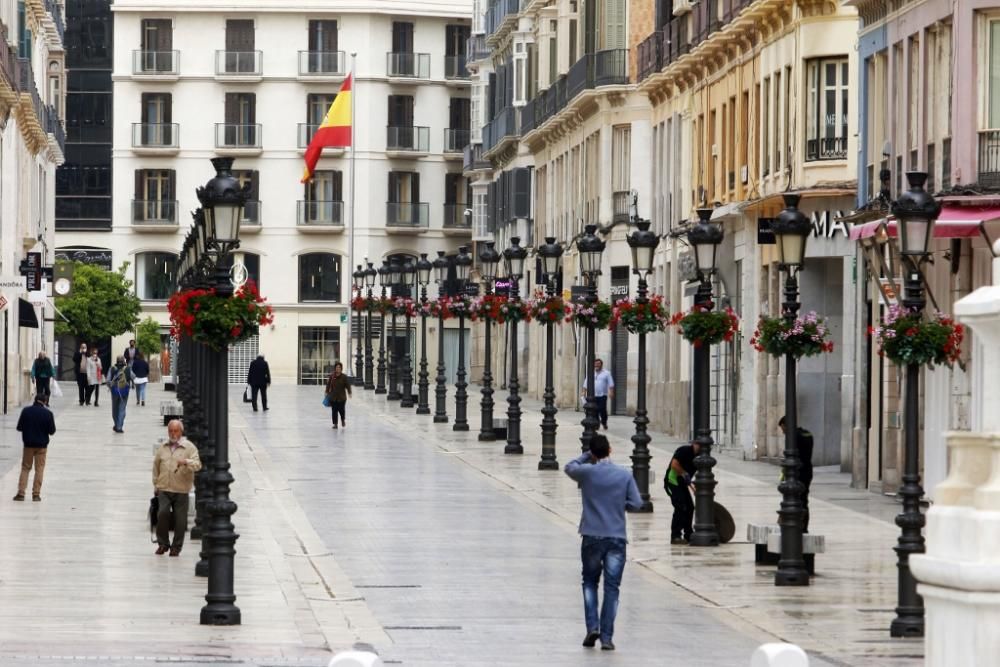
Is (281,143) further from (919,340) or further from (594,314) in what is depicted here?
(919,340)

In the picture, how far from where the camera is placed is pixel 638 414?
33.1 meters

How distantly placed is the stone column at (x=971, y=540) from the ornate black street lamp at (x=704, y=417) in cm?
1731

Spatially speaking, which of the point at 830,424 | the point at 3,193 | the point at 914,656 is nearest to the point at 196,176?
the point at 3,193

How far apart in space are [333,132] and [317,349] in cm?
1688

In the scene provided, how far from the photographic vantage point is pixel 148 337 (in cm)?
9300

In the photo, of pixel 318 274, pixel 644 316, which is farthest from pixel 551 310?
pixel 318 274

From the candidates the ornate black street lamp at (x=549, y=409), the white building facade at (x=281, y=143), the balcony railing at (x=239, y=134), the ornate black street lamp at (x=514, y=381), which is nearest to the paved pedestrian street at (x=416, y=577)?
the ornate black street lamp at (x=549, y=409)

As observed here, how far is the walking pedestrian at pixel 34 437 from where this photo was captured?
31.8 metres

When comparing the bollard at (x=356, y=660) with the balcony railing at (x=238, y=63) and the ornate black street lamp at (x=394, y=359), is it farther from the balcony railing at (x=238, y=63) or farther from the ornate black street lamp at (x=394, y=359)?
the balcony railing at (x=238, y=63)

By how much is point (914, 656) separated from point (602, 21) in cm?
4452

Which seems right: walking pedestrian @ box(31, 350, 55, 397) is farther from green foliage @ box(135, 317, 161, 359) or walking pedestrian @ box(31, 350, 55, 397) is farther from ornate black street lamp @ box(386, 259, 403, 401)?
green foliage @ box(135, 317, 161, 359)

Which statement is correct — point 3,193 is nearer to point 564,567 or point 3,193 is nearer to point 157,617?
point 564,567

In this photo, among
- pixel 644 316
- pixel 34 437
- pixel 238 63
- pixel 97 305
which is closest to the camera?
pixel 34 437

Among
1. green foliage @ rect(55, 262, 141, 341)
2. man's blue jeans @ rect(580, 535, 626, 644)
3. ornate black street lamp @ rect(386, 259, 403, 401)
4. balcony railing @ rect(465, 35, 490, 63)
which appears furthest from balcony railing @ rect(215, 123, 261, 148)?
man's blue jeans @ rect(580, 535, 626, 644)
